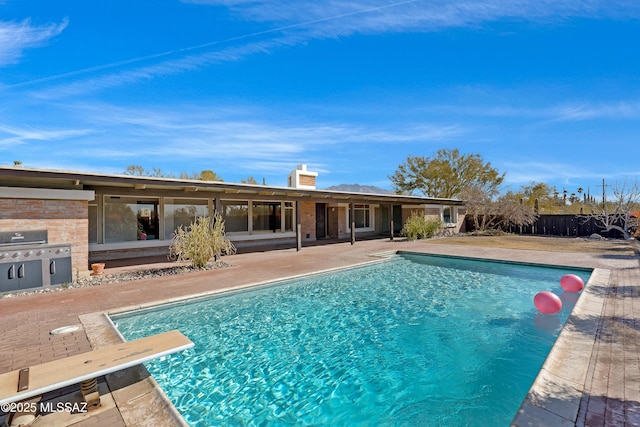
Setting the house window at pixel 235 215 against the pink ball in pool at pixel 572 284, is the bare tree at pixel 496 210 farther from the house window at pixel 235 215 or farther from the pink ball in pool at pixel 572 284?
the house window at pixel 235 215

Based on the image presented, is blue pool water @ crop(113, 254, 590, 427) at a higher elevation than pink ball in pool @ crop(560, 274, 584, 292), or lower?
lower

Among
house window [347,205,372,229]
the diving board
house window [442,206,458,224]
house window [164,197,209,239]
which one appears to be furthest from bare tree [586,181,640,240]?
the diving board

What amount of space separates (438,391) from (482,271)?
741cm

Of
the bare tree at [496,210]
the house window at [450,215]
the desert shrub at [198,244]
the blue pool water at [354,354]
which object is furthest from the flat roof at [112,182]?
the house window at [450,215]

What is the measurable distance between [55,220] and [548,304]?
1170 cm

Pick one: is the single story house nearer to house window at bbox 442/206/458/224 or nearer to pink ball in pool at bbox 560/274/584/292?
house window at bbox 442/206/458/224

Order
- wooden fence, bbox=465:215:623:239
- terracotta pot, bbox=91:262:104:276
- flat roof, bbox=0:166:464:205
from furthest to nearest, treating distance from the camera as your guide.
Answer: wooden fence, bbox=465:215:623:239 < terracotta pot, bbox=91:262:104:276 < flat roof, bbox=0:166:464:205

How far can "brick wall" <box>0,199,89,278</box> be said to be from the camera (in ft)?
25.1

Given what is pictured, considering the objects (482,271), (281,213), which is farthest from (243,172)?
(482,271)

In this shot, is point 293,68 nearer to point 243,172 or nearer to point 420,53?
point 420,53

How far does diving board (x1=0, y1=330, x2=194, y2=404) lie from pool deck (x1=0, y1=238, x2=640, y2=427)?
0.35m

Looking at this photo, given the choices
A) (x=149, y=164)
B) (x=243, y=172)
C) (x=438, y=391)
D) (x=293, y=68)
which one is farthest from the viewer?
(x=243, y=172)

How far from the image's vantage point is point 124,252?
11.7 metres

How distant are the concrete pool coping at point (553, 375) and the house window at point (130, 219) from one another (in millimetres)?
7050
